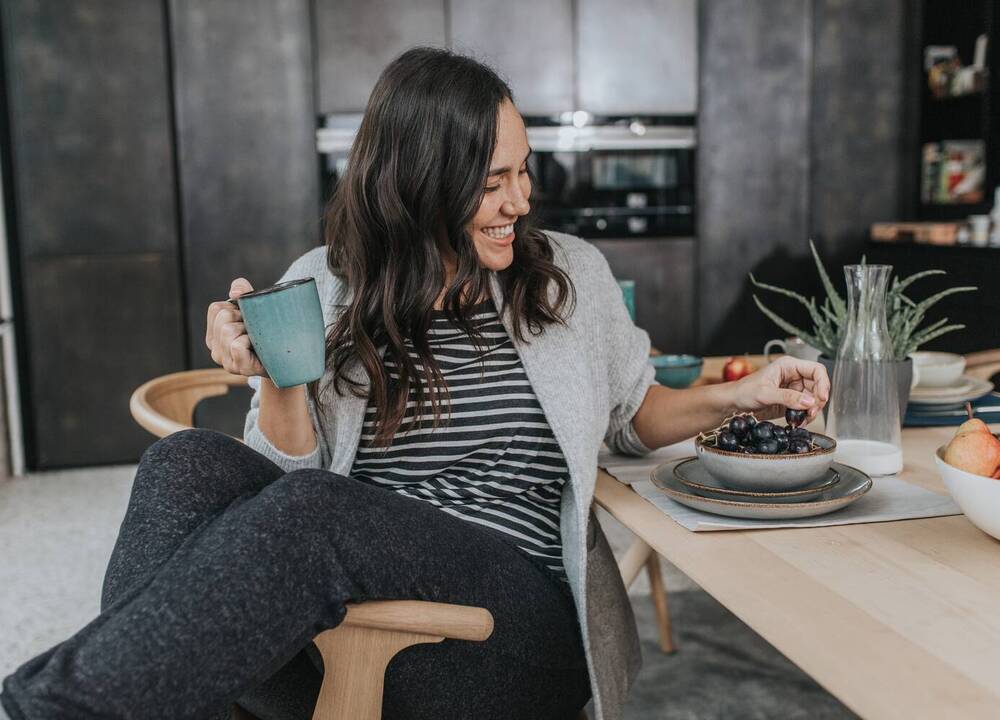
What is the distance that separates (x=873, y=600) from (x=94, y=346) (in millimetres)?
3647

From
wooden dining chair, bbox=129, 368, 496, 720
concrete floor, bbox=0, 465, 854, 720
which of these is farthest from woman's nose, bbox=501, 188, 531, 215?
concrete floor, bbox=0, 465, 854, 720

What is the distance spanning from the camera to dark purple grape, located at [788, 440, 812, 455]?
106cm

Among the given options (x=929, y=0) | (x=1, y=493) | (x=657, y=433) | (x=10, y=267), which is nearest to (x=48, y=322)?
(x=10, y=267)

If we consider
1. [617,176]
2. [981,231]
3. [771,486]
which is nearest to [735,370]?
[771,486]

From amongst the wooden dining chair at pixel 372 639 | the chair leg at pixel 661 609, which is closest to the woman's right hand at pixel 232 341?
the wooden dining chair at pixel 372 639

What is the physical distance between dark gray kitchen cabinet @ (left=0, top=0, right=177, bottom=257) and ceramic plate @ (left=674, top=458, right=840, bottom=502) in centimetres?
323

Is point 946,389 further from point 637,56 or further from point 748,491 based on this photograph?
point 637,56

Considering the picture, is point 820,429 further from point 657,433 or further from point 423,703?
point 423,703

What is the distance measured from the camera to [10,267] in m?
3.89

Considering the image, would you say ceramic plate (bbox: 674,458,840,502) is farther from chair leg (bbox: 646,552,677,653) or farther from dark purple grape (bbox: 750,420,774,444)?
chair leg (bbox: 646,552,677,653)

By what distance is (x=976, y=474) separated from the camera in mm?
916

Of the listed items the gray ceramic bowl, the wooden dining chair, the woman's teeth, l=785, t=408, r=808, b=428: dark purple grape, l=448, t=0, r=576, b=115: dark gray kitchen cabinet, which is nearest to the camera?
the wooden dining chair

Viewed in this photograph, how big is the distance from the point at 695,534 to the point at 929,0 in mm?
4005

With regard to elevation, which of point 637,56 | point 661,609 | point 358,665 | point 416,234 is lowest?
point 661,609
